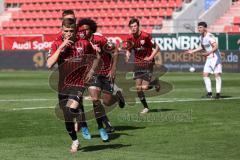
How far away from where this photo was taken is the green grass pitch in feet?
31.2

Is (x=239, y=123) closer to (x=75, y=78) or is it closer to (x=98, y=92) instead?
(x=98, y=92)

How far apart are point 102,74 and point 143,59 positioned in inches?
124

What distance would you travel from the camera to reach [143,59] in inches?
592

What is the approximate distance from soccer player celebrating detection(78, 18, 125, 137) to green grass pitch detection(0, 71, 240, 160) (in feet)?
1.74

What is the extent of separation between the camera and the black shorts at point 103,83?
11680 mm

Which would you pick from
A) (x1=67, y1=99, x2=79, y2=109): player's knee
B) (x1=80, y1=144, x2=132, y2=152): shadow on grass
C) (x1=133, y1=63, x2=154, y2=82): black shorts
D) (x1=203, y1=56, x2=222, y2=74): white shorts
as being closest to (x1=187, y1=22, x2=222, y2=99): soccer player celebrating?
(x1=203, y1=56, x2=222, y2=74): white shorts

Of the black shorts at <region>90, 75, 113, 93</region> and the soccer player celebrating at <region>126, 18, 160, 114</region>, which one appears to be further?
the soccer player celebrating at <region>126, 18, 160, 114</region>

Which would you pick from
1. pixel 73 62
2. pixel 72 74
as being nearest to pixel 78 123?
pixel 72 74

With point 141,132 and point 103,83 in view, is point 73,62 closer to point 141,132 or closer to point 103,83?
point 103,83

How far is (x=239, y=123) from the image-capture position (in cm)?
1262

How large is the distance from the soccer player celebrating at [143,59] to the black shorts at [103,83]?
2782 millimetres

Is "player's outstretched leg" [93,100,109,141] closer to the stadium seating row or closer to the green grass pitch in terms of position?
the green grass pitch

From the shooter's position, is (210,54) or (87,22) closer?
(87,22)

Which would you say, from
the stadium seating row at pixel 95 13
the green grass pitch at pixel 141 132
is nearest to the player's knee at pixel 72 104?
the green grass pitch at pixel 141 132
